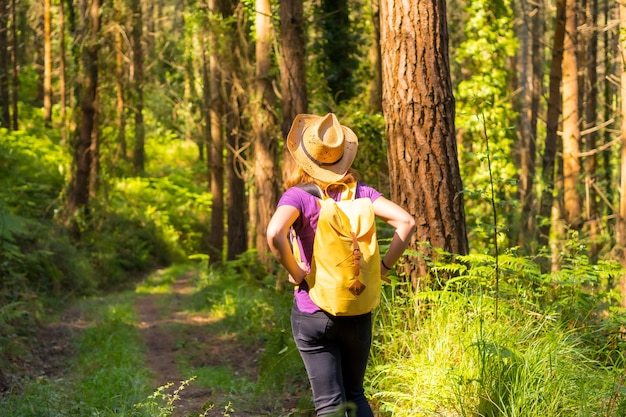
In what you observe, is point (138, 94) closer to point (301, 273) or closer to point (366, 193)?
point (366, 193)

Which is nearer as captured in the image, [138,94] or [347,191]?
[347,191]

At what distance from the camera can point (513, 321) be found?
19.4 ft

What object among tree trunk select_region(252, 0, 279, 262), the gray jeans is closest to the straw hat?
the gray jeans

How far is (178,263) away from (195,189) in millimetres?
8305

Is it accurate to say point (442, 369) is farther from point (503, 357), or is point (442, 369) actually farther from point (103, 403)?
point (103, 403)

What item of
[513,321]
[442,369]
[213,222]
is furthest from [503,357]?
[213,222]

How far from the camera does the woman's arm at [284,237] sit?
4.12 meters

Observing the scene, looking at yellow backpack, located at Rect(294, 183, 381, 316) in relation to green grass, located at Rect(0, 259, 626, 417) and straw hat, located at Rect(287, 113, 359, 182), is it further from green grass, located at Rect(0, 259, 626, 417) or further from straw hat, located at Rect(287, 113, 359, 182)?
green grass, located at Rect(0, 259, 626, 417)

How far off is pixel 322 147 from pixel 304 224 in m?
0.47

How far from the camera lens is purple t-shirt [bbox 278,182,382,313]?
4254 mm

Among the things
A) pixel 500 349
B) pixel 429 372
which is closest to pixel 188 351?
pixel 429 372

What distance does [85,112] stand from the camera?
65.0 ft

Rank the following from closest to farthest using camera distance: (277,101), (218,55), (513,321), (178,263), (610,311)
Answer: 1. (513,321)
2. (610,311)
3. (277,101)
4. (218,55)
5. (178,263)

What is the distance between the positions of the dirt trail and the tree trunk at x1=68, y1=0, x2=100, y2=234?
598 centimetres
